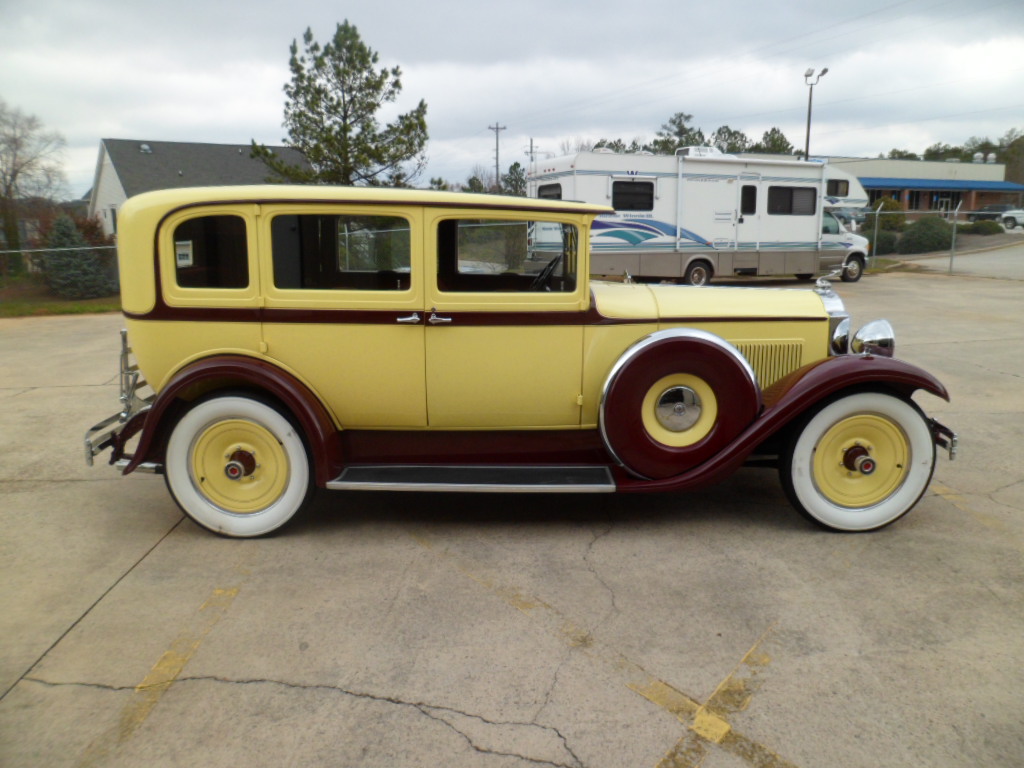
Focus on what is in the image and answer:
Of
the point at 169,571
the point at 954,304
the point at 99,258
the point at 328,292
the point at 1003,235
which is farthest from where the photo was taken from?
the point at 1003,235

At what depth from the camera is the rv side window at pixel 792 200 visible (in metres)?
17.5

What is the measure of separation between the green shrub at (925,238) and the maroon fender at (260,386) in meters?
31.3

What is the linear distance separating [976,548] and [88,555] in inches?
194

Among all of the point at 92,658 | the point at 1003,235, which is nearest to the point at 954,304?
the point at 92,658

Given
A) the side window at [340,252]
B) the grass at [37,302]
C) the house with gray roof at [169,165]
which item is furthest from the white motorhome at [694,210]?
the house with gray roof at [169,165]

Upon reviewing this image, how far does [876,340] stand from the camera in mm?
4449

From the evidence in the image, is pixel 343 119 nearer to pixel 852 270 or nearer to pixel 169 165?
pixel 852 270

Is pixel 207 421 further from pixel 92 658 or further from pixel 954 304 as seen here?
pixel 954 304

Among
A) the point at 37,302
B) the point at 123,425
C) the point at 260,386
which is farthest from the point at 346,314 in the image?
the point at 37,302

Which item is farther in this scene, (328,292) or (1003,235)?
(1003,235)

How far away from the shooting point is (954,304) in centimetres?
1445

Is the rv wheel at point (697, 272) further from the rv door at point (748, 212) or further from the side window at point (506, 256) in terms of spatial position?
the side window at point (506, 256)

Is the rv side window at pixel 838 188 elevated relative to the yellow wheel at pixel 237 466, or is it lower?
elevated

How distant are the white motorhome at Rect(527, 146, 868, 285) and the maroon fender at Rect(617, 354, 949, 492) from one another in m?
11.6
